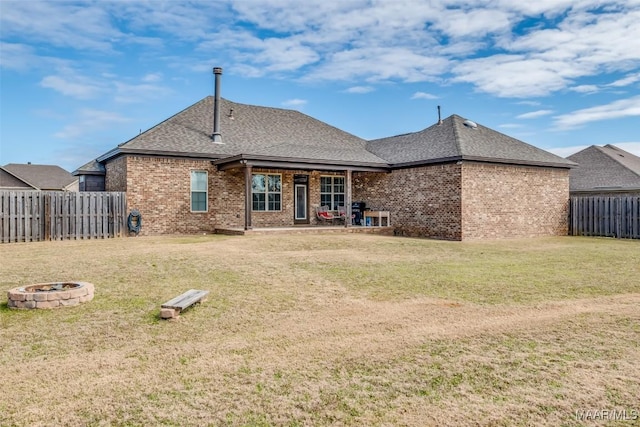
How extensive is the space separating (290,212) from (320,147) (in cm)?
359

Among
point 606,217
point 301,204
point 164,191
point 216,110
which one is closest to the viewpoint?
point 164,191

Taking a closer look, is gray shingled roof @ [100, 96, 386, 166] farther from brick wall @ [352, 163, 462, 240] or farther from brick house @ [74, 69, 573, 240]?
brick wall @ [352, 163, 462, 240]

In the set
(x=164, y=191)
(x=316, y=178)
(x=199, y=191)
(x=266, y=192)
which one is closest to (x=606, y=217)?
(x=316, y=178)

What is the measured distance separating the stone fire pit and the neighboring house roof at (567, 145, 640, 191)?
2454cm

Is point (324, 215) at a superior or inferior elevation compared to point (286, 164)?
inferior

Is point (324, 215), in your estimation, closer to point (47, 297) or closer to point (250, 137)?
point (250, 137)

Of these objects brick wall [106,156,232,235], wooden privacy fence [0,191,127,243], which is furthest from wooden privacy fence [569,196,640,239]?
wooden privacy fence [0,191,127,243]

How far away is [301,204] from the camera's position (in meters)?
21.1

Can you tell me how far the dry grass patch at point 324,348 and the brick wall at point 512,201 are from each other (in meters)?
7.80

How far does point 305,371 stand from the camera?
4.12 m

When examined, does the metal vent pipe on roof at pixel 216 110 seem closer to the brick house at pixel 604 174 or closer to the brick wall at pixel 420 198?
the brick wall at pixel 420 198

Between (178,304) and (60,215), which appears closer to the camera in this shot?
(178,304)

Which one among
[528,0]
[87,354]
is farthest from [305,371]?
[528,0]

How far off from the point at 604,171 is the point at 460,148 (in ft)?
41.3
